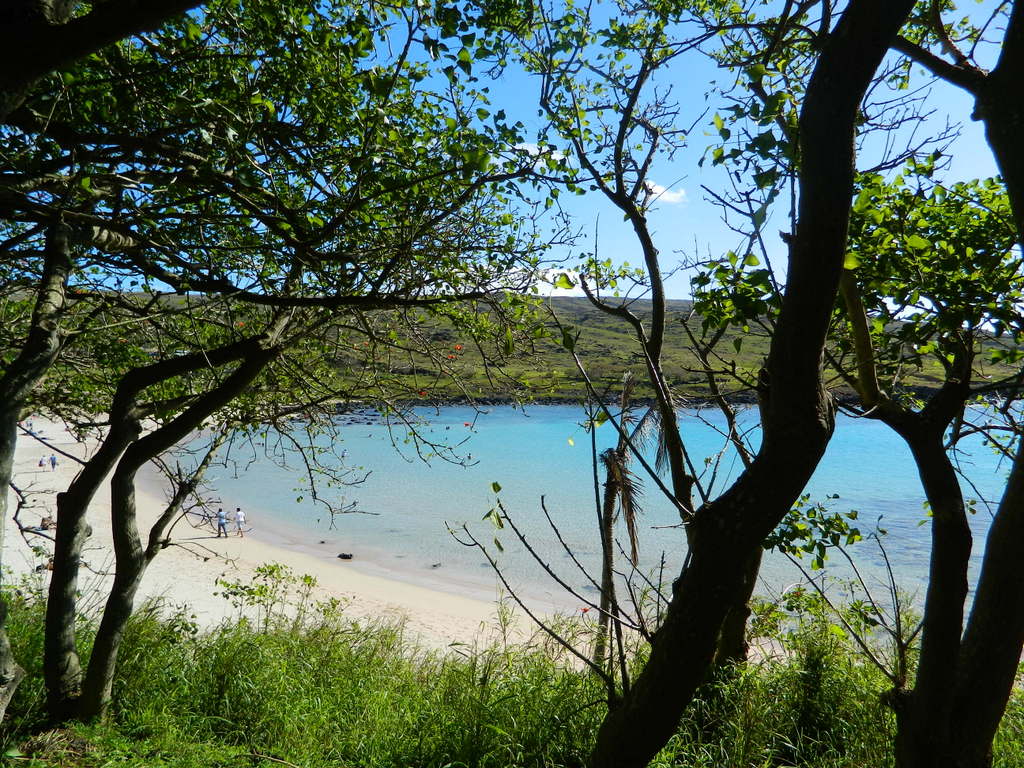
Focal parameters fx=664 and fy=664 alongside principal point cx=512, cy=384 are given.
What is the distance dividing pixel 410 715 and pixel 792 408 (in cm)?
465

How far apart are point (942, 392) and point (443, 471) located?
4049 cm

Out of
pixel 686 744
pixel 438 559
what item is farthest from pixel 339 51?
pixel 438 559

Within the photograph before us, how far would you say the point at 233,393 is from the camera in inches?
180

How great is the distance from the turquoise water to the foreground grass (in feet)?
7.30

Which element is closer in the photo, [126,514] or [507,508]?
[126,514]

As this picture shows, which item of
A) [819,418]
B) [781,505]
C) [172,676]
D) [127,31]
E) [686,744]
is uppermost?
[127,31]

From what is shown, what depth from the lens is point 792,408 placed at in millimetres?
1450

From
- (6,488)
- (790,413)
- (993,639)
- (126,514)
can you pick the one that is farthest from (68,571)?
(993,639)

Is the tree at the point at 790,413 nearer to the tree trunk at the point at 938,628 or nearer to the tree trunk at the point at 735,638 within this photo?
the tree trunk at the point at 938,628

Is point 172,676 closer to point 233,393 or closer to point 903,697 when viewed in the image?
point 233,393

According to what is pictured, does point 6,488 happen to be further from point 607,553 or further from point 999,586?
point 999,586

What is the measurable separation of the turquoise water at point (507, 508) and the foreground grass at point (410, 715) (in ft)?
7.30

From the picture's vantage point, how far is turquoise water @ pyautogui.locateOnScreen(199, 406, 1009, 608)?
68.4ft

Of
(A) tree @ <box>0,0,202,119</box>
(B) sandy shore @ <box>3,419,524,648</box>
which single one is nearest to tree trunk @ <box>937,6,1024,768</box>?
(A) tree @ <box>0,0,202,119</box>
